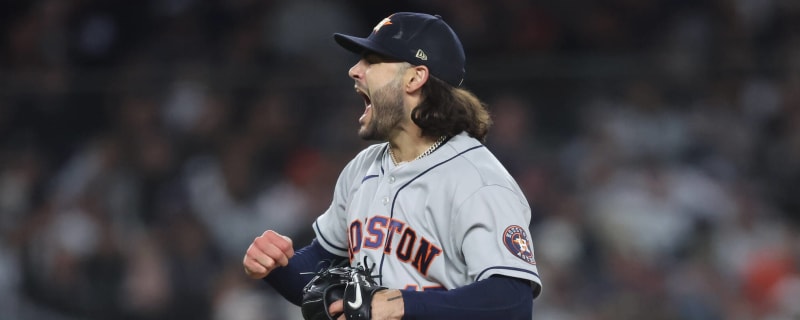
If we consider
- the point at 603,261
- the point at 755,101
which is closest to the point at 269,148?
the point at 603,261

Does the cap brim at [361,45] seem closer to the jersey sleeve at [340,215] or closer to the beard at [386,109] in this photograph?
the beard at [386,109]

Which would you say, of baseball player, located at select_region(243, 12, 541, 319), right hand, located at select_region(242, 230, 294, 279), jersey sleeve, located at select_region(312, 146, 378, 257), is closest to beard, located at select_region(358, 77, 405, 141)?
baseball player, located at select_region(243, 12, 541, 319)

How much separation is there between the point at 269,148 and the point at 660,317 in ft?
8.11

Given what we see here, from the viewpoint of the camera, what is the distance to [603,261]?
21.4ft

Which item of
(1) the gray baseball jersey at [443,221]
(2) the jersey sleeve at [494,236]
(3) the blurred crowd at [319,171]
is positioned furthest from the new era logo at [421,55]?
(3) the blurred crowd at [319,171]

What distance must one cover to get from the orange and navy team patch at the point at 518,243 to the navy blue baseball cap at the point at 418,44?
462 mm

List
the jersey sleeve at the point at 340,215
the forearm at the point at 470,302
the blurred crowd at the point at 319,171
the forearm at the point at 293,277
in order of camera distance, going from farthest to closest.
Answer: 1. the blurred crowd at the point at 319,171
2. the jersey sleeve at the point at 340,215
3. the forearm at the point at 293,277
4. the forearm at the point at 470,302

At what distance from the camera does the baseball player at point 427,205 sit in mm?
2633

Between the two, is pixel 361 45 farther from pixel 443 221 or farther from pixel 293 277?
pixel 293 277

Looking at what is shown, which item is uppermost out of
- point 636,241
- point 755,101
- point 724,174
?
point 755,101

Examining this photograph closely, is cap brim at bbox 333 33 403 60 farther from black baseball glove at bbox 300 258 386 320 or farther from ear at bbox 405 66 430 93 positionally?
black baseball glove at bbox 300 258 386 320

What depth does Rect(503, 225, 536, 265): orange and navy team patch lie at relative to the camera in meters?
2.66

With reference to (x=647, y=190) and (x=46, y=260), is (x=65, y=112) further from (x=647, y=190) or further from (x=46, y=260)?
(x=647, y=190)

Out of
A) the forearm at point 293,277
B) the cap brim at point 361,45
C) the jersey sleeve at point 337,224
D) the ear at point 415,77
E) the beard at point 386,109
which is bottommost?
the forearm at point 293,277
